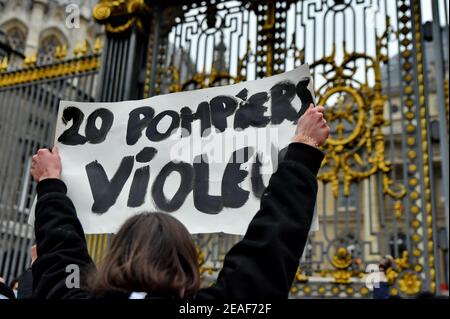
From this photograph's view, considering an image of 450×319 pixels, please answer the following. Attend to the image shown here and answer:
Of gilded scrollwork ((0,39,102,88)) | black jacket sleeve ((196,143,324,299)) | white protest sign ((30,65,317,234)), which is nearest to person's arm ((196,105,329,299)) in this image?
black jacket sleeve ((196,143,324,299))

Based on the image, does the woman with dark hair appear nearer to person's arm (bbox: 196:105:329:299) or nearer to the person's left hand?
person's arm (bbox: 196:105:329:299)

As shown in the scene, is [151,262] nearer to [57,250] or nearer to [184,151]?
[57,250]

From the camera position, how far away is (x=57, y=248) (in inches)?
69.4

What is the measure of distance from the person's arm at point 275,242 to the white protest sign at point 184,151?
2.88ft

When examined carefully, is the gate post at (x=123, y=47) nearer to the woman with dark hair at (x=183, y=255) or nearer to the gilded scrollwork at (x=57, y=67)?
the gilded scrollwork at (x=57, y=67)

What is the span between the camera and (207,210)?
8.60ft

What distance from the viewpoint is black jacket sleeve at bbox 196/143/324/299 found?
1449mm

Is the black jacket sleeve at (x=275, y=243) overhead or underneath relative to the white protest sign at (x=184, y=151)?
underneath

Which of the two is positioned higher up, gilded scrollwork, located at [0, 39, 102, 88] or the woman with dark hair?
gilded scrollwork, located at [0, 39, 102, 88]

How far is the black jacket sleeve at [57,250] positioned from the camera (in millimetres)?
1618

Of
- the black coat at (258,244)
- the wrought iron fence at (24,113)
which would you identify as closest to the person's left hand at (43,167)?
the black coat at (258,244)
